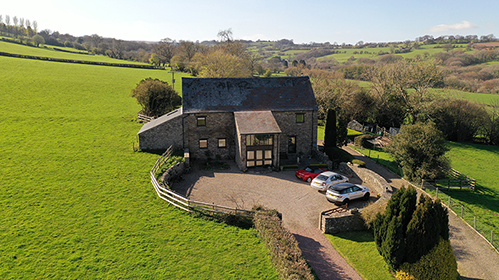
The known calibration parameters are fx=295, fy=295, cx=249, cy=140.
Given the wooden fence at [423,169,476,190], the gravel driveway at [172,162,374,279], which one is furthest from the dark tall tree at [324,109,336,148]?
the wooden fence at [423,169,476,190]

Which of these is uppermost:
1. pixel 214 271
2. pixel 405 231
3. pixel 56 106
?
pixel 56 106

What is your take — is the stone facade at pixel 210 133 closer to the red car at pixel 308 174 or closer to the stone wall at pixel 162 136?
the stone wall at pixel 162 136

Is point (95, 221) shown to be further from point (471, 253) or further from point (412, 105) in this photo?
point (412, 105)

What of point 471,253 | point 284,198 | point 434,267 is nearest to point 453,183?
point 471,253

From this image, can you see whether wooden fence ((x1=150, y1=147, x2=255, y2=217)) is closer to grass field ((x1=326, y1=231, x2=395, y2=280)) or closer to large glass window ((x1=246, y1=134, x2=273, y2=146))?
grass field ((x1=326, y1=231, x2=395, y2=280))

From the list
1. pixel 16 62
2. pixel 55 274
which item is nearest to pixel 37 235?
pixel 55 274

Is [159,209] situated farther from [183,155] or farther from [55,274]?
[183,155]
